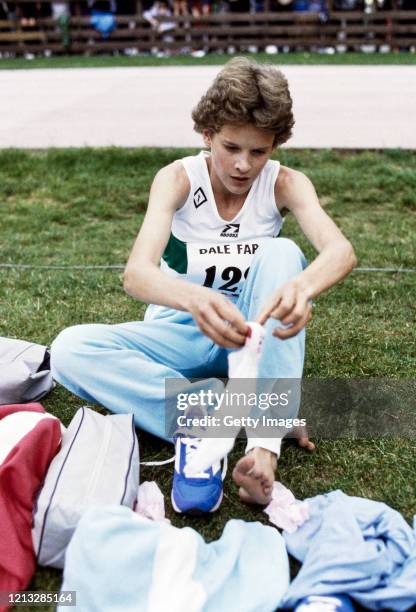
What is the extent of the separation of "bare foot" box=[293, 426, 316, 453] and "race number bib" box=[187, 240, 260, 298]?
54 cm

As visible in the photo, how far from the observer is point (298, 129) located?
6.88m

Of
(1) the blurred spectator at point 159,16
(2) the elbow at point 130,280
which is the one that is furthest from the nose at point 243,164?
(1) the blurred spectator at point 159,16

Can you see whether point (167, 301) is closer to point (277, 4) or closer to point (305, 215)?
point (305, 215)

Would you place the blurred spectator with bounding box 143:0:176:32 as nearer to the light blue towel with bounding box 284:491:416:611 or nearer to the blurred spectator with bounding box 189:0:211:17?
the blurred spectator with bounding box 189:0:211:17

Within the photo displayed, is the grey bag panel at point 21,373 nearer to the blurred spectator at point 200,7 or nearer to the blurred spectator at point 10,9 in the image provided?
the blurred spectator at point 200,7

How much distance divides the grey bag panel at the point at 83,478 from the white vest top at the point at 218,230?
61cm

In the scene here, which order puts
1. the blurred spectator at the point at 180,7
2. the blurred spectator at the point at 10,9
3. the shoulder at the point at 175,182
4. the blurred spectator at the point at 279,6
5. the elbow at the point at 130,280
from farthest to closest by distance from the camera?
the blurred spectator at the point at 10,9 < the blurred spectator at the point at 279,6 < the blurred spectator at the point at 180,7 < the shoulder at the point at 175,182 < the elbow at the point at 130,280

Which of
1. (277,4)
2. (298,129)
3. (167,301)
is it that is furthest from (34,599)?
(277,4)

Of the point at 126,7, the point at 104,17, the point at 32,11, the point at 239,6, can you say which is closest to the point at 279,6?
the point at 239,6

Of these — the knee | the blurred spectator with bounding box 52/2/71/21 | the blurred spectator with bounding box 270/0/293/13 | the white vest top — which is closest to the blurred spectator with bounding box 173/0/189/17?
the blurred spectator with bounding box 270/0/293/13

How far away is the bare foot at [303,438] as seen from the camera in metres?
2.44

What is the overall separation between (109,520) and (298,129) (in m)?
5.73

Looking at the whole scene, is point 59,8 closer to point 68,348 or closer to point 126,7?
point 126,7

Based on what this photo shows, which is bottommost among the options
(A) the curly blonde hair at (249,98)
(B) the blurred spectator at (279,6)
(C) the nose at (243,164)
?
(B) the blurred spectator at (279,6)
